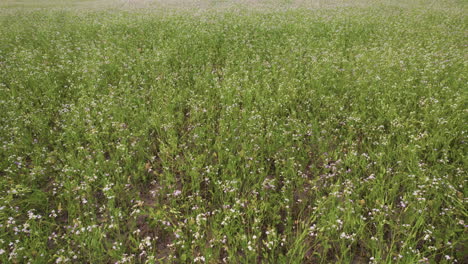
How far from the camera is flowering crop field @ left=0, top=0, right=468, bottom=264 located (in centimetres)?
383

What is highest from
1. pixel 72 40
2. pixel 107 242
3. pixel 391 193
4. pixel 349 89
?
pixel 72 40

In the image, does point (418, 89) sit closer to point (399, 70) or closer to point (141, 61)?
point (399, 70)

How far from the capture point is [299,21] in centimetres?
1703

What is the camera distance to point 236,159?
5270mm

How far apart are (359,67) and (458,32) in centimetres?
839

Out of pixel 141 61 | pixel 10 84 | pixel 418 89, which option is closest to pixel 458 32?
pixel 418 89

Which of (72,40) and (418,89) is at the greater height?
(72,40)

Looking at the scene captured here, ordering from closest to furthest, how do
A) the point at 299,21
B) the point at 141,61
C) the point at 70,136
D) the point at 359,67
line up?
the point at 70,136
the point at 359,67
the point at 141,61
the point at 299,21

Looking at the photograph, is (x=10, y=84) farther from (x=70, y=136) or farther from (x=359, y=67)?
(x=359, y=67)

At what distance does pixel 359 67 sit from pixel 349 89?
1.98 m

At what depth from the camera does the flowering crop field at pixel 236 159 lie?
3.83 metres

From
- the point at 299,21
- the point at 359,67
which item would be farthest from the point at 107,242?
the point at 299,21

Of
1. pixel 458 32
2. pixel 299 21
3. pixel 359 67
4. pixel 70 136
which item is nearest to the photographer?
pixel 70 136

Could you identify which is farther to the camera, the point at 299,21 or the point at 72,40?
the point at 299,21
